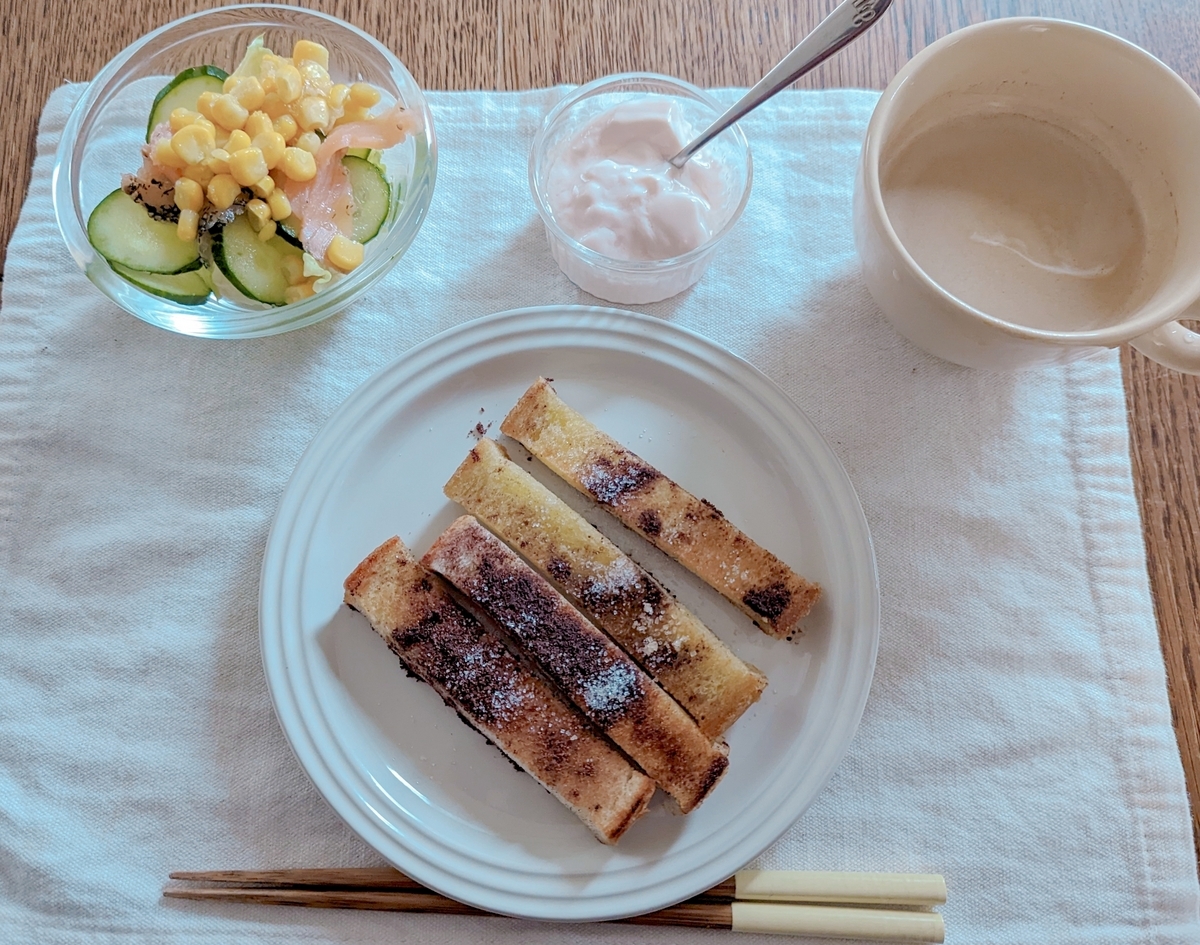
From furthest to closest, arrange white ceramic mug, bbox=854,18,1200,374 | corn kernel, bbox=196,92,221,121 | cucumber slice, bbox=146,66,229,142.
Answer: cucumber slice, bbox=146,66,229,142 → corn kernel, bbox=196,92,221,121 → white ceramic mug, bbox=854,18,1200,374

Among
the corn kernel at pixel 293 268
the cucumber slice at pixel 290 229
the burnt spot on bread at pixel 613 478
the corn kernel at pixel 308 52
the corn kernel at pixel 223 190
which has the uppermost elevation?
the corn kernel at pixel 308 52

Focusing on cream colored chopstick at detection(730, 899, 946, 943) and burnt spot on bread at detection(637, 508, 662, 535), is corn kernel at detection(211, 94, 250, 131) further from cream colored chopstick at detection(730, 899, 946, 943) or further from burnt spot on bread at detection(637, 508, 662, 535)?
cream colored chopstick at detection(730, 899, 946, 943)

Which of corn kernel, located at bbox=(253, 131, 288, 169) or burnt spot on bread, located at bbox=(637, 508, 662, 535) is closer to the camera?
corn kernel, located at bbox=(253, 131, 288, 169)

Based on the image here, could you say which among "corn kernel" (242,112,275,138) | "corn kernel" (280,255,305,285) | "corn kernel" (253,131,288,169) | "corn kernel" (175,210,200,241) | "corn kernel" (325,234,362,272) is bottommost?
"corn kernel" (280,255,305,285)

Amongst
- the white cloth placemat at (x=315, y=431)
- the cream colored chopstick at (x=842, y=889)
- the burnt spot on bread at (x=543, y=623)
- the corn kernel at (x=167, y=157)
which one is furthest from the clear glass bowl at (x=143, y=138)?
the cream colored chopstick at (x=842, y=889)

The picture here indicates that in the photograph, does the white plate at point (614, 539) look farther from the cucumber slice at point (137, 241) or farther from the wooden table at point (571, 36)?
the wooden table at point (571, 36)

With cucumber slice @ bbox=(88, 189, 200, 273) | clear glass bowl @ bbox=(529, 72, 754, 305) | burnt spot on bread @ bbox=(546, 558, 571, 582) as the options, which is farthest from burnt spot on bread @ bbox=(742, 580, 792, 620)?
cucumber slice @ bbox=(88, 189, 200, 273)

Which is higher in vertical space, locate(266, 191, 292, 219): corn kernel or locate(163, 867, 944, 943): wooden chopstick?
locate(266, 191, 292, 219): corn kernel

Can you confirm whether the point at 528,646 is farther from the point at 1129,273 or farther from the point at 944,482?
the point at 1129,273
